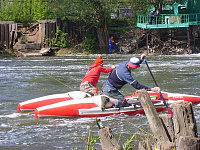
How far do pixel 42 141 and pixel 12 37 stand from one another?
27884 mm

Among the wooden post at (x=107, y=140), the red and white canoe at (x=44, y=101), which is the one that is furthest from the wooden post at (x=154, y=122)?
the red and white canoe at (x=44, y=101)

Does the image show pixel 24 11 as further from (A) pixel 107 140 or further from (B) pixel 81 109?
(A) pixel 107 140

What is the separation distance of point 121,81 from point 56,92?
5.62 metres

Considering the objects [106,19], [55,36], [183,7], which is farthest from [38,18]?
[183,7]

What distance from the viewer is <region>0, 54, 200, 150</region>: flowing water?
29.6 feet

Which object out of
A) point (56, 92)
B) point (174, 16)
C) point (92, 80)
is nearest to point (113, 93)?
point (92, 80)

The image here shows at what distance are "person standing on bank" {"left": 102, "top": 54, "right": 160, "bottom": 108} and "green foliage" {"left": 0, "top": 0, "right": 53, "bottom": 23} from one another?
27128mm

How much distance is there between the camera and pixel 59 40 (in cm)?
3678

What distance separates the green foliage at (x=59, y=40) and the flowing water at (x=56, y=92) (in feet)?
31.1

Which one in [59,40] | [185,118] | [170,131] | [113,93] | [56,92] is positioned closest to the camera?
[185,118]

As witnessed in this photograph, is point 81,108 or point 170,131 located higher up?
point 170,131

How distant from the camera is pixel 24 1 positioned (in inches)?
1531

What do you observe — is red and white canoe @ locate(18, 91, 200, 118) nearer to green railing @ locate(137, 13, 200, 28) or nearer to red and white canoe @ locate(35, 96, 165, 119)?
red and white canoe @ locate(35, 96, 165, 119)

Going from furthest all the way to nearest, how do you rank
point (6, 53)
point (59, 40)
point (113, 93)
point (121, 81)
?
point (59, 40) < point (6, 53) < point (113, 93) < point (121, 81)
